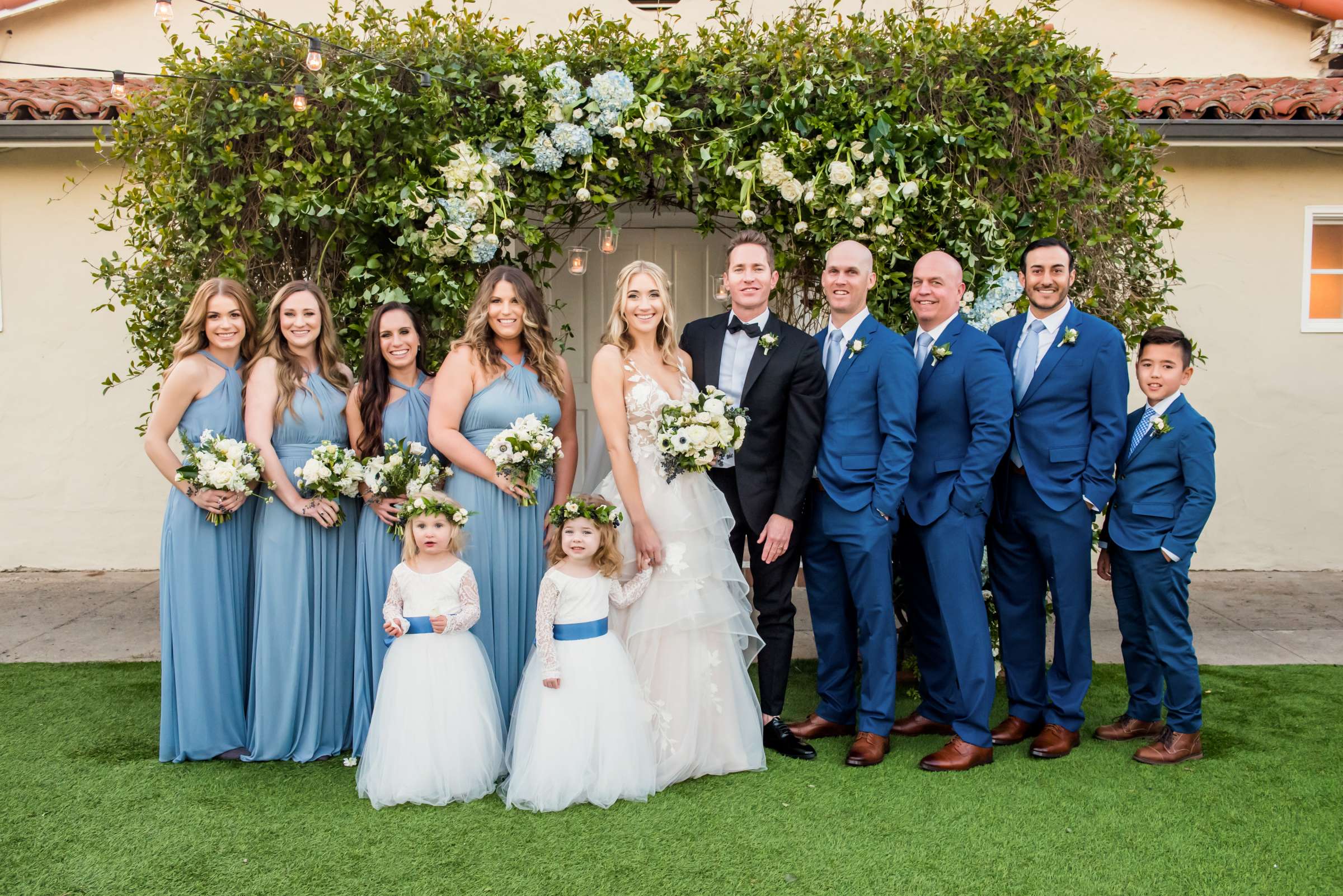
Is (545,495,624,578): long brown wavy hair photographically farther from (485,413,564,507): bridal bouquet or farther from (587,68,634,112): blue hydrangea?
(587,68,634,112): blue hydrangea

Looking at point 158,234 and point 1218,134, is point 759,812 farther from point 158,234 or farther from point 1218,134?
point 1218,134

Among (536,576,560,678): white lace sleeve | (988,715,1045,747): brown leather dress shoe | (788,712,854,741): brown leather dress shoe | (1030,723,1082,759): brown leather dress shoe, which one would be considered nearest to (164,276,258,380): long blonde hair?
(536,576,560,678): white lace sleeve

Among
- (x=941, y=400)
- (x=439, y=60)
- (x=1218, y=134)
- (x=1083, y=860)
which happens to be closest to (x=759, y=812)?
(x=1083, y=860)

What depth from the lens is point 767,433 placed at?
4.21 meters

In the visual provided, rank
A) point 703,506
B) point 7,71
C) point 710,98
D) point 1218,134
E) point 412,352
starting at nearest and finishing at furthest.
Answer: point 703,506 < point 412,352 < point 710,98 < point 1218,134 < point 7,71

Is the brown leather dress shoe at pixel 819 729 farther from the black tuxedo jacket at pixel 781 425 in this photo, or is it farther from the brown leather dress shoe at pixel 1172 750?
the brown leather dress shoe at pixel 1172 750

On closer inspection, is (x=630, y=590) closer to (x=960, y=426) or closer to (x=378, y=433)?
(x=378, y=433)

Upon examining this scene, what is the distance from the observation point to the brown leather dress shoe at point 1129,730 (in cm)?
445

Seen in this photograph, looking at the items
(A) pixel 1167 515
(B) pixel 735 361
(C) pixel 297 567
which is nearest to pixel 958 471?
(A) pixel 1167 515

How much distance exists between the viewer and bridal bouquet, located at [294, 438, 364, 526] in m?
4.07

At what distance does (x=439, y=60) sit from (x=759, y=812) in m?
3.78

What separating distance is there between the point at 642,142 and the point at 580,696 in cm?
271

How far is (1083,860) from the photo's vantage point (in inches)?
132

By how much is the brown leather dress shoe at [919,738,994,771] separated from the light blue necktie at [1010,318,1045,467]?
1.22m
